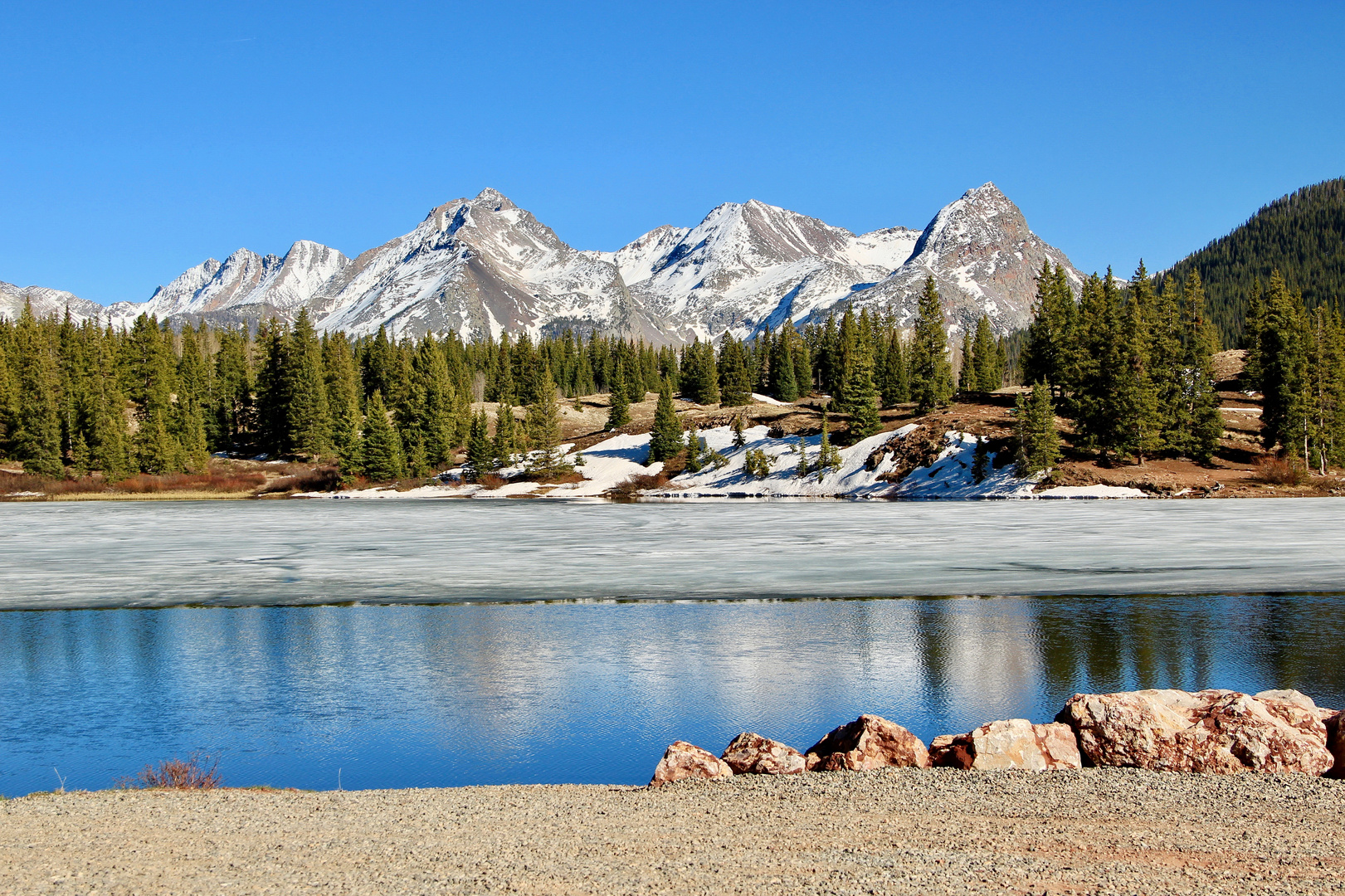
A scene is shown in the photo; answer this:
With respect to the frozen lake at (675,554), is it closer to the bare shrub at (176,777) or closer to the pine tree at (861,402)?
the bare shrub at (176,777)

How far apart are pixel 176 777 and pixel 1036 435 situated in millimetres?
70069

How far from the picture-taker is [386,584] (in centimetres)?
2698

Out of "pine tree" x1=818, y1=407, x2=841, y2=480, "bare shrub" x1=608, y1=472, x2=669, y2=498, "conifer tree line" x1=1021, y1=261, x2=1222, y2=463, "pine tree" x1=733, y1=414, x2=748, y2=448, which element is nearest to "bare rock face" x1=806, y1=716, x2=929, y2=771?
"conifer tree line" x1=1021, y1=261, x2=1222, y2=463

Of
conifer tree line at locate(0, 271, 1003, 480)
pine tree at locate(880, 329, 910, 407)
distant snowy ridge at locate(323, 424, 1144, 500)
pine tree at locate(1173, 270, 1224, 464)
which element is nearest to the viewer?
distant snowy ridge at locate(323, 424, 1144, 500)

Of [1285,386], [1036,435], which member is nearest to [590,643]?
[1036,435]

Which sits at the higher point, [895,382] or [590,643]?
[895,382]

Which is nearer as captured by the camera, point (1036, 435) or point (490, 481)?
point (1036, 435)

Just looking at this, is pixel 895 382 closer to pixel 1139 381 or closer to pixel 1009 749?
pixel 1139 381

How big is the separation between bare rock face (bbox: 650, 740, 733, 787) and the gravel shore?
183 mm

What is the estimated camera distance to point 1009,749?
1043cm

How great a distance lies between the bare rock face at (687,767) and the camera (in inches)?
403

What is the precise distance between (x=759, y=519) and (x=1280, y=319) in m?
68.0

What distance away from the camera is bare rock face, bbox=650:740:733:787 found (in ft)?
33.6

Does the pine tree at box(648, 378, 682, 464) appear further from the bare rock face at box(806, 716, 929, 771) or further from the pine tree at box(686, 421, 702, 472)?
the bare rock face at box(806, 716, 929, 771)
